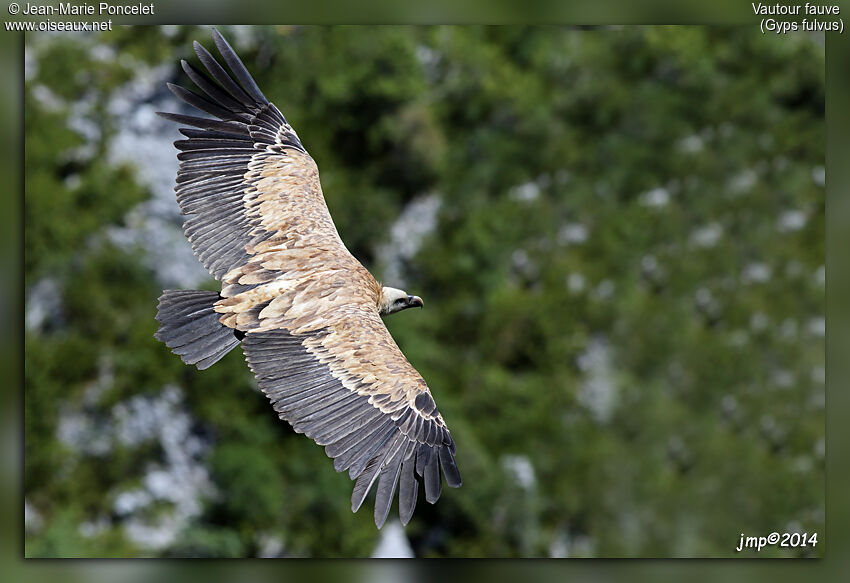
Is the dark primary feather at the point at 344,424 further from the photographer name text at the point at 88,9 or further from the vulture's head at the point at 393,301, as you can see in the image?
the photographer name text at the point at 88,9

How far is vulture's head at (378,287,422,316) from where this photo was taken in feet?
19.2

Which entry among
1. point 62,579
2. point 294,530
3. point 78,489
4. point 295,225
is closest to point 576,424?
point 294,530

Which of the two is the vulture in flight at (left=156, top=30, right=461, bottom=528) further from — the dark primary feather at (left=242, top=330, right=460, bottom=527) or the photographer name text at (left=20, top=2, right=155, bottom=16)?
the photographer name text at (left=20, top=2, right=155, bottom=16)

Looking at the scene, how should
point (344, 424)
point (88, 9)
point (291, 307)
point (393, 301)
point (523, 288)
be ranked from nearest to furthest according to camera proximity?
point (344, 424), point (291, 307), point (393, 301), point (88, 9), point (523, 288)

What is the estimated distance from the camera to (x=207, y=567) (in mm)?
11078

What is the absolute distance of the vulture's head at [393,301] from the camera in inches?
230

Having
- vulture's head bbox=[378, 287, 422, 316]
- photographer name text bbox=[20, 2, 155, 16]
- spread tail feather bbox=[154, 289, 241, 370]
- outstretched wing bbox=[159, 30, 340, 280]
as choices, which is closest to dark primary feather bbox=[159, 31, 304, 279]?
outstretched wing bbox=[159, 30, 340, 280]

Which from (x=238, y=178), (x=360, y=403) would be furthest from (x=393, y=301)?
(x=238, y=178)

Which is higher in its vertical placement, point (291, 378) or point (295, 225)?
point (295, 225)

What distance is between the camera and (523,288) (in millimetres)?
15383

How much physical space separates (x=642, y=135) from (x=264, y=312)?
11.1 m

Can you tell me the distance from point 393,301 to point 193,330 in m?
1.03

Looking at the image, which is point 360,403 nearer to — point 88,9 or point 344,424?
point 344,424

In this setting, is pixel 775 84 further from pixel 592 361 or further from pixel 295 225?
pixel 295 225
